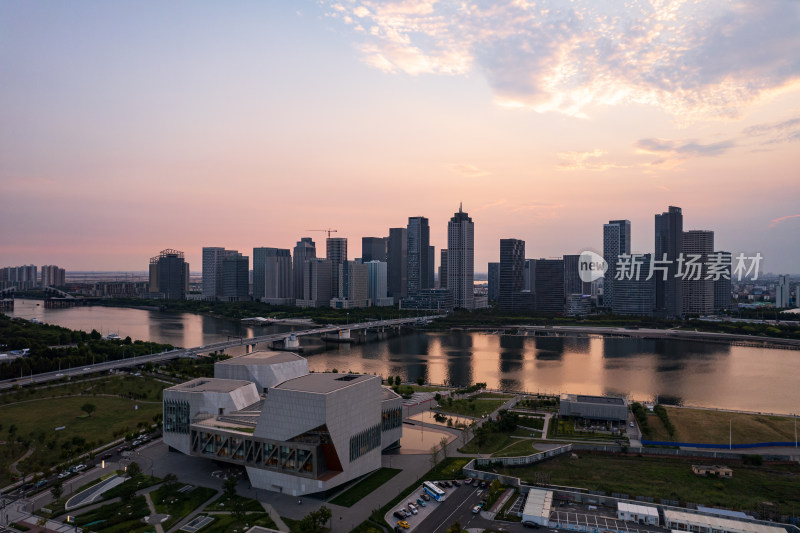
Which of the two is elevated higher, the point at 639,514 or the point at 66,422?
the point at 639,514

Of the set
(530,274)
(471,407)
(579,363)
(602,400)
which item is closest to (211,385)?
(471,407)

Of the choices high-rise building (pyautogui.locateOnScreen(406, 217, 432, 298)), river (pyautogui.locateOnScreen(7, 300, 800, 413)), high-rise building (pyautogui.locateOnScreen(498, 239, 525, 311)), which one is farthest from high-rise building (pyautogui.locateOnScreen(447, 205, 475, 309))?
river (pyautogui.locateOnScreen(7, 300, 800, 413))

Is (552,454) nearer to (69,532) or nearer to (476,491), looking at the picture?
(476,491)

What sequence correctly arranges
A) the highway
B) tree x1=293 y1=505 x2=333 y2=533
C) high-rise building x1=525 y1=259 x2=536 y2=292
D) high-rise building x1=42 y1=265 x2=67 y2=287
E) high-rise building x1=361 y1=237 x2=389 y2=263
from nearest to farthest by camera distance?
tree x1=293 y1=505 x2=333 y2=533, the highway, high-rise building x1=525 y1=259 x2=536 y2=292, high-rise building x1=361 y1=237 x2=389 y2=263, high-rise building x1=42 y1=265 x2=67 y2=287

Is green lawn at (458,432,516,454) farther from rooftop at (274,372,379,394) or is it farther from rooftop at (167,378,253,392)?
rooftop at (167,378,253,392)

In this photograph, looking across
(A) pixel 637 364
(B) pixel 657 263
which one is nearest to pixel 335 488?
(A) pixel 637 364

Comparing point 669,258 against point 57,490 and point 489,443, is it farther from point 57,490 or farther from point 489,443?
point 57,490
